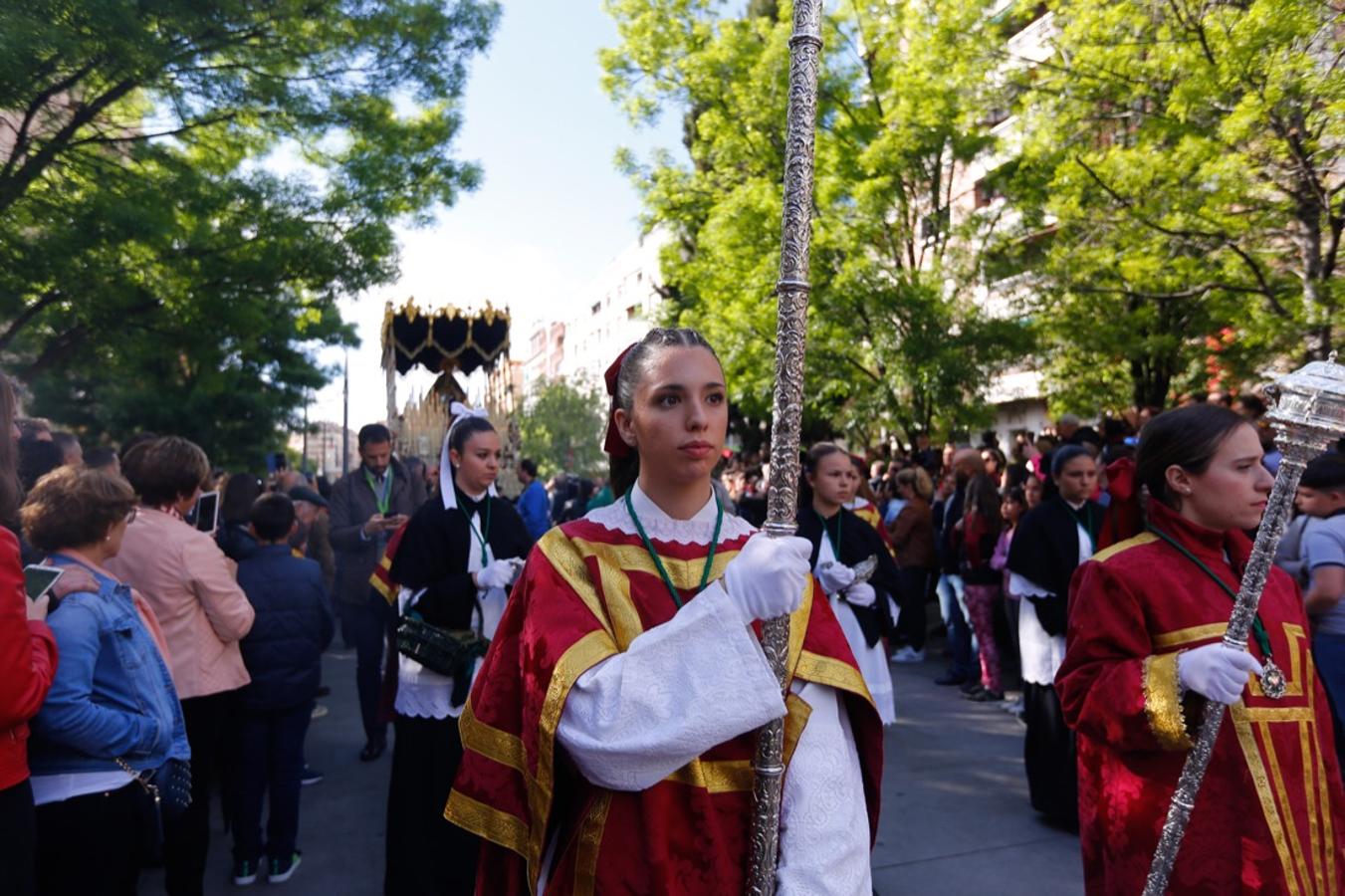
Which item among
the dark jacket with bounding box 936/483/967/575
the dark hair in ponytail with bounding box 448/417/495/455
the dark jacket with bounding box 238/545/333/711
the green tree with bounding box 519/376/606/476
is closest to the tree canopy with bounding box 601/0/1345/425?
the dark jacket with bounding box 936/483/967/575

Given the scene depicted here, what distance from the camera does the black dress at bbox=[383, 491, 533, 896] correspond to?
430cm

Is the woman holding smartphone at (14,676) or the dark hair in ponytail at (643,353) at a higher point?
the dark hair in ponytail at (643,353)

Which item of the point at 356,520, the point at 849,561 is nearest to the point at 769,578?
the point at 849,561

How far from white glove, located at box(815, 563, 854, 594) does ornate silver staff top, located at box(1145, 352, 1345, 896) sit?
296cm

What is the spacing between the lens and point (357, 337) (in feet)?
79.8

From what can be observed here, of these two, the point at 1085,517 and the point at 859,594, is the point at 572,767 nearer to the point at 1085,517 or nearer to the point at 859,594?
the point at 859,594

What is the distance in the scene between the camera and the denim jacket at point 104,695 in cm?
290

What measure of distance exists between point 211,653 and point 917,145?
13.5m

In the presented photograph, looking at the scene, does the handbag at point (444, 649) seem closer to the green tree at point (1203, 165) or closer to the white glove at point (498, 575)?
the white glove at point (498, 575)

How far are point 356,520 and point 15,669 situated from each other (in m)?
5.04

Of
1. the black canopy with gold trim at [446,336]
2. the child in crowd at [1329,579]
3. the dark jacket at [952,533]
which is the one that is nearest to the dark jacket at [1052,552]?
the child in crowd at [1329,579]

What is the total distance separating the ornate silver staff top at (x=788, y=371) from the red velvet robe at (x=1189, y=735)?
1191 millimetres

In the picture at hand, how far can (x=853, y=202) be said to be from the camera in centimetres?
1678

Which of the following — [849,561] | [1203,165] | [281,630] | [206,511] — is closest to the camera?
[281,630]
